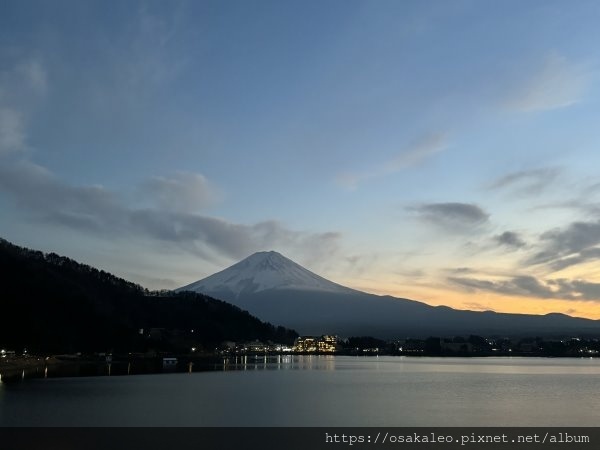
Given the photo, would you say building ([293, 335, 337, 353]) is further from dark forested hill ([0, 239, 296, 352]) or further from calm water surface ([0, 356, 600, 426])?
calm water surface ([0, 356, 600, 426])

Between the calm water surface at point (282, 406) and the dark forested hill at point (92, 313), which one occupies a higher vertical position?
the dark forested hill at point (92, 313)

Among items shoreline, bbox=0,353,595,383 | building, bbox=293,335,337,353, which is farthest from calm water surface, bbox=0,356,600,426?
building, bbox=293,335,337,353

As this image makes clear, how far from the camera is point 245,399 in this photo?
88.6 ft

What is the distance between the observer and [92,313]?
2906 inches

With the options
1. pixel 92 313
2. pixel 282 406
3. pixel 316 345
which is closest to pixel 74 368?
pixel 92 313

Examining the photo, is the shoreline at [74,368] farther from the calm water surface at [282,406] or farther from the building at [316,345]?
the building at [316,345]

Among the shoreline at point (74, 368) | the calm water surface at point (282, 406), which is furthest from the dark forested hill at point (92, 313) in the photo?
the calm water surface at point (282, 406)

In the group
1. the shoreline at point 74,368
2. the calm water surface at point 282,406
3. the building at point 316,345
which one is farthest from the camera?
the building at point 316,345

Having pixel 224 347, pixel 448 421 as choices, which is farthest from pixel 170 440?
pixel 224 347

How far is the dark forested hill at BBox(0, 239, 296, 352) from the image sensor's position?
180ft

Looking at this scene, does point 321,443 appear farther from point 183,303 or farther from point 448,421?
point 183,303

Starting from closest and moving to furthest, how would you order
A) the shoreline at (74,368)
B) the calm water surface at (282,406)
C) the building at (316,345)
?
1. the calm water surface at (282,406)
2. the shoreline at (74,368)
3. the building at (316,345)

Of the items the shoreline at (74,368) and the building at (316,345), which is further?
the building at (316,345)

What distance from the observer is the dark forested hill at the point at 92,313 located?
5500 cm
